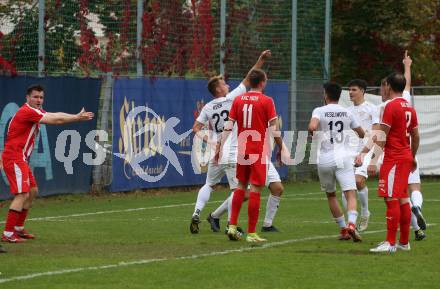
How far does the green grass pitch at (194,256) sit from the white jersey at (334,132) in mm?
1096

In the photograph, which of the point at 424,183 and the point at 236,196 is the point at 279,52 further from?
the point at 236,196

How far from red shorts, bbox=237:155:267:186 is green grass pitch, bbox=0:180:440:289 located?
804 millimetres

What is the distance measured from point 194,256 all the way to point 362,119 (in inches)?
194

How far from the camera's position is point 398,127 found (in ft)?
42.7

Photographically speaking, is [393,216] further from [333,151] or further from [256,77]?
[256,77]

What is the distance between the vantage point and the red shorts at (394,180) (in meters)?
12.9

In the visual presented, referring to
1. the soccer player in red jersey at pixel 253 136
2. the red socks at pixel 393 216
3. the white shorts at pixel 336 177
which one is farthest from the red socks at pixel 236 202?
the red socks at pixel 393 216

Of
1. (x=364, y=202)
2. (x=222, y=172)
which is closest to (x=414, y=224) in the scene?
(x=364, y=202)

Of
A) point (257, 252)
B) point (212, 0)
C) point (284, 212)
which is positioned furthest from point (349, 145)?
point (212, 0)

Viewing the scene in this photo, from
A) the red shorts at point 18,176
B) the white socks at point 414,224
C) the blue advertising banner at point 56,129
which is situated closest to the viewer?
the red shorts at point 18,176

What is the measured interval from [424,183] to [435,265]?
1711 centimetres

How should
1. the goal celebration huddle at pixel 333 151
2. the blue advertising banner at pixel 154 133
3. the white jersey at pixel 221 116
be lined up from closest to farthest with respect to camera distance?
the goal celebration huddle at pixel 333 151
the white jersey at pixel 221 116
the blue advertising banner at pixel 154 133

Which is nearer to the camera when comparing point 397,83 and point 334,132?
point 397,83

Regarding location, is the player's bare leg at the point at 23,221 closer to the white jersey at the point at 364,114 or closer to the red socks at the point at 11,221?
the red socks at the point at 11,221
